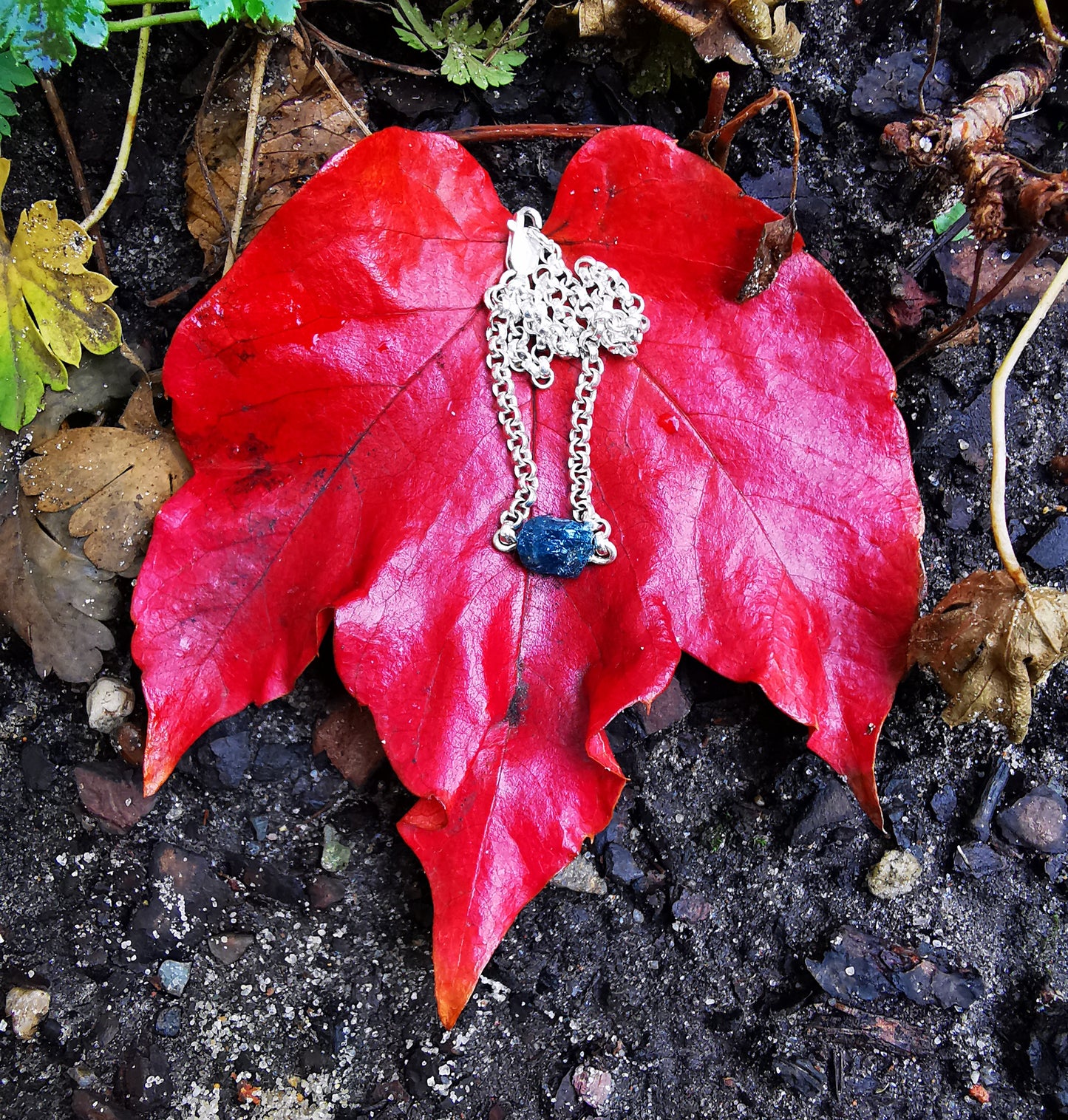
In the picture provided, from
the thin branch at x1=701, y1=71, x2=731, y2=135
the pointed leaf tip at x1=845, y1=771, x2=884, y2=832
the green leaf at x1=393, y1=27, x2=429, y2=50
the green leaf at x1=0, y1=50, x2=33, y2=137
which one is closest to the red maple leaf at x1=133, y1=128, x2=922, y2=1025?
the pointed leaf tip at x1=845, y1=771, x2=884, y2=832

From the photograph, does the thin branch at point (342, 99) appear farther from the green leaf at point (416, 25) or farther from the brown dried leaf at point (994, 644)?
the brown dried leaf at point (994, 644)

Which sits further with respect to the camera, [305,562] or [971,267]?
[971,267]

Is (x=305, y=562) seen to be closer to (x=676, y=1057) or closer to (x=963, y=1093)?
(x=676, y=1057)

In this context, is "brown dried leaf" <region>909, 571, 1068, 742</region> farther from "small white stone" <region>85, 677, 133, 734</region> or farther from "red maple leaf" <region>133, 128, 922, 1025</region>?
"small white stone" <region>85, 677, 133, 734</region>

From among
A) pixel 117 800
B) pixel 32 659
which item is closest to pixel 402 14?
pixel 32 659

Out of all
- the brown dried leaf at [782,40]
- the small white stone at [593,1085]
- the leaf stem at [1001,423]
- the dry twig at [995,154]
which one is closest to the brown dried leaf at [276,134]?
the brown dried leaf at [782,40]

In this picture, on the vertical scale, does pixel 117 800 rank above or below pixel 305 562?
below
